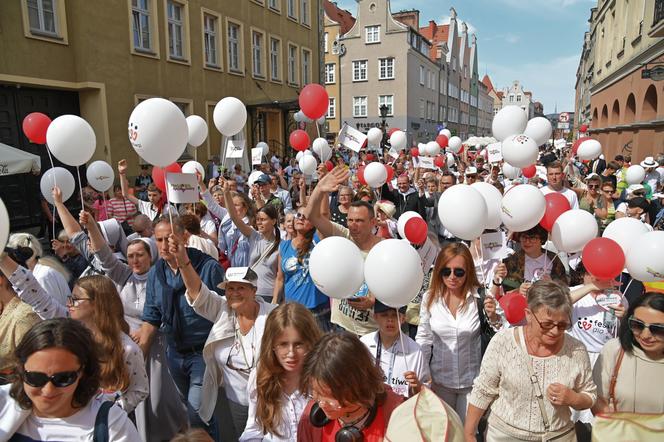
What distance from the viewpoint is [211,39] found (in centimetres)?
1752

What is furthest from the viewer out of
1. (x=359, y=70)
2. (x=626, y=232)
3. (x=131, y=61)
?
(x=359, y=70)

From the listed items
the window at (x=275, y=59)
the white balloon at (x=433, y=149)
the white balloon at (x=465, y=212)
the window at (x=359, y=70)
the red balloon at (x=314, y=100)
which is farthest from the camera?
the window at (x=359, y=70)

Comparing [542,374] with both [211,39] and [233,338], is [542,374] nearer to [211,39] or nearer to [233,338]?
[233,338]

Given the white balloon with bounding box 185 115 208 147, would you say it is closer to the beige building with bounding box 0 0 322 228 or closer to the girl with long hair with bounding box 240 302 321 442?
the girl with long hair with bounding box 240 302 321 442

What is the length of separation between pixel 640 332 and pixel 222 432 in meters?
3.09

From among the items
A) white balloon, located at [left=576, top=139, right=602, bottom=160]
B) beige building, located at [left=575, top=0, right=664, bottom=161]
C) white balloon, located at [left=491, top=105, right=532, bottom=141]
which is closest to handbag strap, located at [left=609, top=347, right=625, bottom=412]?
white balloon, located at [left=491, top=105, right=532, bottom=141]

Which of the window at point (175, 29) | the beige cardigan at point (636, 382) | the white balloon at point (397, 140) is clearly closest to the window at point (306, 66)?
the window at point (175, 29)

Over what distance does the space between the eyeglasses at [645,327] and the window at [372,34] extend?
4173 centimetres

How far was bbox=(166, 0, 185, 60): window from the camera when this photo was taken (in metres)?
15.4

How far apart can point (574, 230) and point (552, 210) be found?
485mm

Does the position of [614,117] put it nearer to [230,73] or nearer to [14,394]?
[230,73]

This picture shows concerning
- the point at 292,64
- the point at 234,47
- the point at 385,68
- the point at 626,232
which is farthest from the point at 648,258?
the point at 385,68

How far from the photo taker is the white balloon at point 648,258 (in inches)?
108

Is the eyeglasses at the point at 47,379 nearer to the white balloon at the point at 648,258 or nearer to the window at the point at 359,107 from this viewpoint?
the white balloon at the point at 648,258
